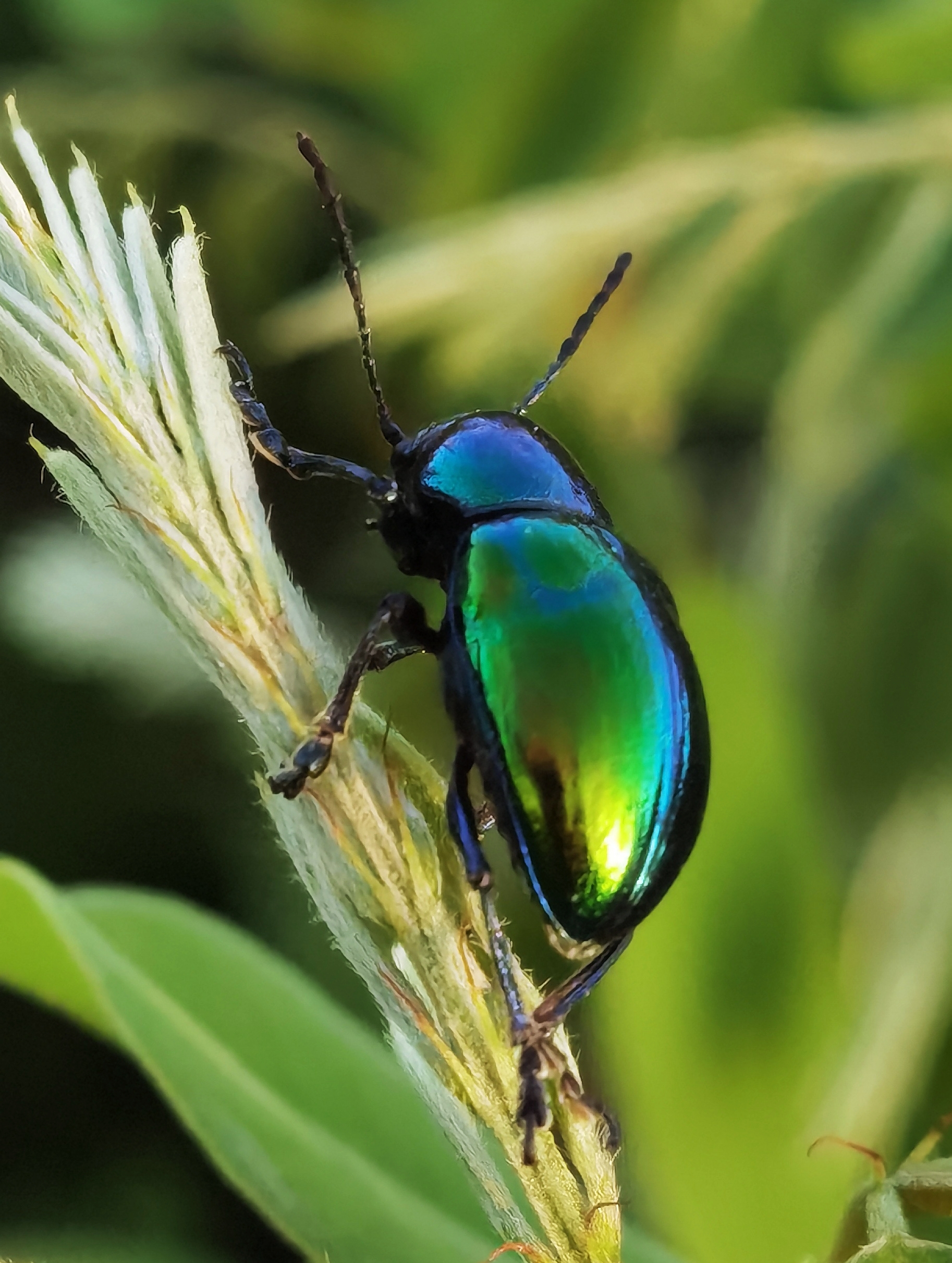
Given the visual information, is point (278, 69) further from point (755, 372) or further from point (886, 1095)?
point (886, 1095)

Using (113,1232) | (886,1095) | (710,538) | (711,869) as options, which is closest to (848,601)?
(710,538)

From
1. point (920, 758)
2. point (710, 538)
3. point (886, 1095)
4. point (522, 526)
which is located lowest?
point (886, 1095)

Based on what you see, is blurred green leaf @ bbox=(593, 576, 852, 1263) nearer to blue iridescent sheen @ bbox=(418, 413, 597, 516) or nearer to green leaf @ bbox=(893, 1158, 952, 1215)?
blue iridescent sheen @ bbox=(418, 413, 597, 516)

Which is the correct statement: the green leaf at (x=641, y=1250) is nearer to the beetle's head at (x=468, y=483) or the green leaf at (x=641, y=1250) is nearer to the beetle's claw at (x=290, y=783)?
the beetle's claw at (x=290, y=783)

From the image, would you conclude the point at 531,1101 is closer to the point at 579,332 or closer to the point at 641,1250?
the point at 641,1250

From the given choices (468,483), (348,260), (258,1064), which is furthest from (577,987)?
(348,260)

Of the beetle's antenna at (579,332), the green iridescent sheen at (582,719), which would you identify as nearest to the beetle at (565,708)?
the green iridescent sheen at (582,719)
